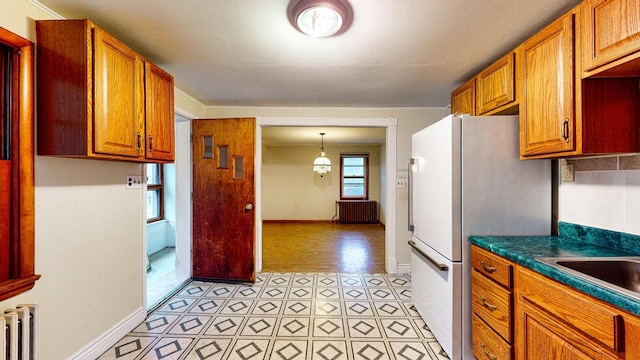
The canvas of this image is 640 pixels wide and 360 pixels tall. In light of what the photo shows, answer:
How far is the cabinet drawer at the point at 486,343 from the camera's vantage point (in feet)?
4.89

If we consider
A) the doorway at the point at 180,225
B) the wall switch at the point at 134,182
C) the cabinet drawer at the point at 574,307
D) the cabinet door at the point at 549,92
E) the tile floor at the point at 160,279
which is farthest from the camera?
the doorway at the point at 180,225

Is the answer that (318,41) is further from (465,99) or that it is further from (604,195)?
(604,195)

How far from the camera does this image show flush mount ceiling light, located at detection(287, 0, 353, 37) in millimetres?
1429

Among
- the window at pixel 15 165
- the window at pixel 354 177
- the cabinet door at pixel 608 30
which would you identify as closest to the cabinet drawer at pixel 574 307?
the cabinet door at pixel 608 30

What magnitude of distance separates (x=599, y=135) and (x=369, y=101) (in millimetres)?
2250

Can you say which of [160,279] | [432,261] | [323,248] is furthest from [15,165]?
[323,248]

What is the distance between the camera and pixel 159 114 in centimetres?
205

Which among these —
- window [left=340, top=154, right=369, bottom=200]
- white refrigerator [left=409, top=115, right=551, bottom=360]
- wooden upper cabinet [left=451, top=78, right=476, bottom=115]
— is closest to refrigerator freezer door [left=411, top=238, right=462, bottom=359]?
white refrigerator [left=409, top=115, right=551, bottom=360]

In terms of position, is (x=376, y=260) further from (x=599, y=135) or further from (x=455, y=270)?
(x=599, y=135)

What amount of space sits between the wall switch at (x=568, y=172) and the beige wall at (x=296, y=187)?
5.94 meters

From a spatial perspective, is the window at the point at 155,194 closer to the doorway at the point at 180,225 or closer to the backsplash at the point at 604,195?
the doorway at the point at 180,225

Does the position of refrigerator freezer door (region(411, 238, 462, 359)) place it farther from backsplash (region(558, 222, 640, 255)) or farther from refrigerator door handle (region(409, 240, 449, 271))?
backsplash (region(558, 222, 640, 255))

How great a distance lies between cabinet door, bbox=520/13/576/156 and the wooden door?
255 cm

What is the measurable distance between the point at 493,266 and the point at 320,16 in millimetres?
1755
